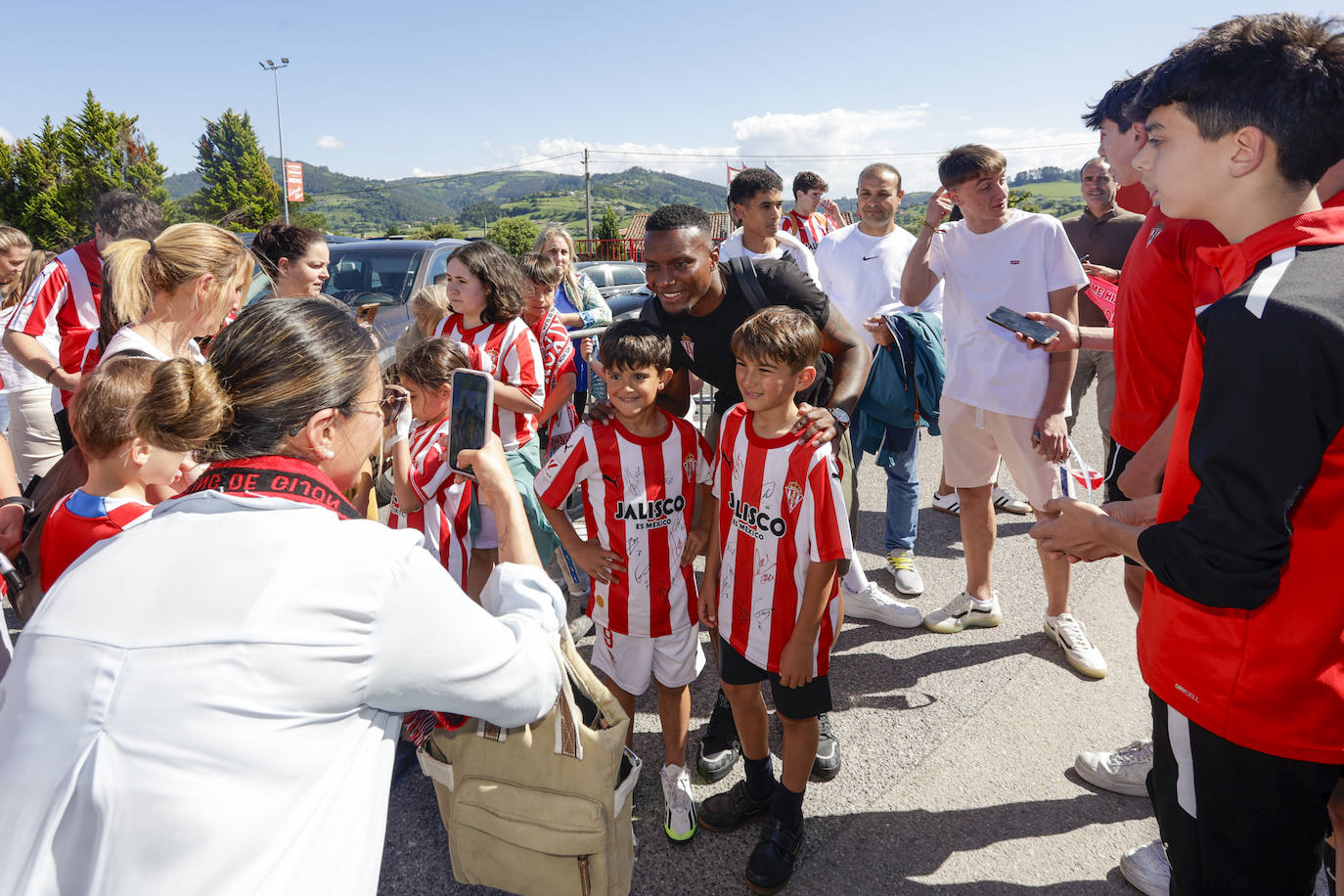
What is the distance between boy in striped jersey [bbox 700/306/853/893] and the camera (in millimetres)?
2264

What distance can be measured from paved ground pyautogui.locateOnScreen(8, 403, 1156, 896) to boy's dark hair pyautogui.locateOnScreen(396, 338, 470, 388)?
58.7 inches

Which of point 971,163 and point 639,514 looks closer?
point 639,514

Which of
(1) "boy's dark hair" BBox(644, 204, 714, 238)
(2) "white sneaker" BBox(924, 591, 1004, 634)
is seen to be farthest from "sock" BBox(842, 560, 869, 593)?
(1) "boy's dark hair" BBox(644, 204, 714, 238)

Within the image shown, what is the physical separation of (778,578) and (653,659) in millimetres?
616

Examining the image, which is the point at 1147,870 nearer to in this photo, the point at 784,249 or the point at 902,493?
the point at 902,493

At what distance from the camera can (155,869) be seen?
3.22 feet

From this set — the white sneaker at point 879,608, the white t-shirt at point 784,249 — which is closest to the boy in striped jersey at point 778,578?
the white sneaker at point 879,608

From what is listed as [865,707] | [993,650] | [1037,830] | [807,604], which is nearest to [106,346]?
[807,604]

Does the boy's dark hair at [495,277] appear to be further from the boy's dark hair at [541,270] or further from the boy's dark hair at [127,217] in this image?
the boy's dark hair at [127,217]

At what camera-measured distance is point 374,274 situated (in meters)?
6.91

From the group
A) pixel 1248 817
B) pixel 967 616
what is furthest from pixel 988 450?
pixel 1248 817

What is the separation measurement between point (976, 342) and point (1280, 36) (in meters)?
2.25

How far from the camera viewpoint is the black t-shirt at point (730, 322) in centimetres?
286

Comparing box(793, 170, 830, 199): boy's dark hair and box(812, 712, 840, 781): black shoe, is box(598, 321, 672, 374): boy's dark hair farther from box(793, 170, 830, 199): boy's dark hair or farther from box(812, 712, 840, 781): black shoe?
box(793, 170, 830, 199): boy's dark hair
